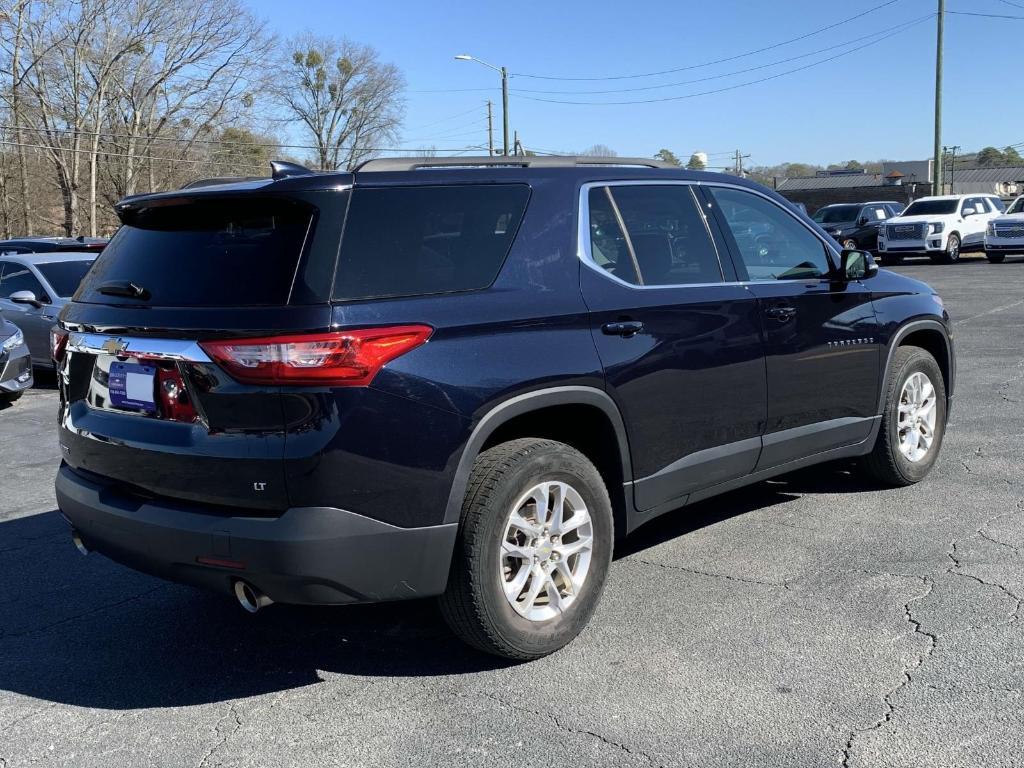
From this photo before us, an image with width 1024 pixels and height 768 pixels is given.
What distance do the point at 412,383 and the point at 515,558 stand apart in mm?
863

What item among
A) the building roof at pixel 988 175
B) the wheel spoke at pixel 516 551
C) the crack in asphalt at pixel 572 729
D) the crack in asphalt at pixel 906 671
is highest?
A: the building roof at pixel 988 175

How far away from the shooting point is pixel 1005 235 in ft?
85.1

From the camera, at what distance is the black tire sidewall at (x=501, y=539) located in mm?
3516

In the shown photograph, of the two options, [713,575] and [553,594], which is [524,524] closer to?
[553,594]

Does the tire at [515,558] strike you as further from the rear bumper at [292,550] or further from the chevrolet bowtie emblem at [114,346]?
the chevrolet bowtie emblem at [114,346]

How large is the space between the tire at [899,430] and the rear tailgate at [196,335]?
3.59m

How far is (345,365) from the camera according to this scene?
3184 mm

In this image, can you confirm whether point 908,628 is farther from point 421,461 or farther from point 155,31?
point 155,31

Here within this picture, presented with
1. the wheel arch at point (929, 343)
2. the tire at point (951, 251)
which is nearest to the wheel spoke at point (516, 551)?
the wheel arch at point (929, 343)

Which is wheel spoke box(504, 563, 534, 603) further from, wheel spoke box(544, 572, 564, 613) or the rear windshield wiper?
the rear windshield wiper

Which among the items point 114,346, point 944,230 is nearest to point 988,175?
point 944,230

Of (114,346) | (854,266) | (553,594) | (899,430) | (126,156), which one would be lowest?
(553,594)

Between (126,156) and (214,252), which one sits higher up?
(126,156)

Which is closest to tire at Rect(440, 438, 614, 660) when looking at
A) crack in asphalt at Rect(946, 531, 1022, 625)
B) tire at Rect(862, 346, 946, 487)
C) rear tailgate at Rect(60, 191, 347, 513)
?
rear tailgate at Rect(60, 191, 347, 513)
